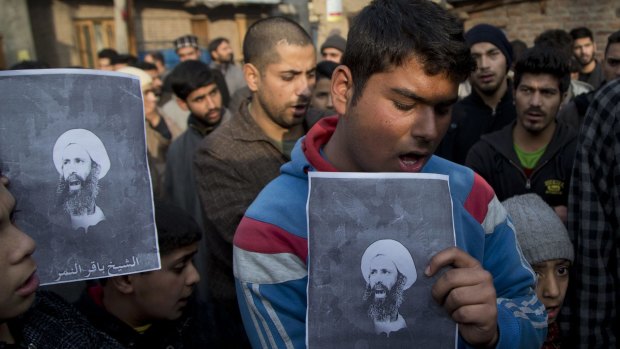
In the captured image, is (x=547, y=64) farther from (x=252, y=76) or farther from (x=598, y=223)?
(x=252, y=76)

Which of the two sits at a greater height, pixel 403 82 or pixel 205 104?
pixel 403 82

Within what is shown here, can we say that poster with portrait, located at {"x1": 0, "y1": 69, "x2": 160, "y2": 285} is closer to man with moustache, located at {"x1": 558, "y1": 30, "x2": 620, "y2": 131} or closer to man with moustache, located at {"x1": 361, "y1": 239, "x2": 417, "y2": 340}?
man with moustache, located at {"x1": 361, "y1": 239, "x2": 417, "y2": 340}

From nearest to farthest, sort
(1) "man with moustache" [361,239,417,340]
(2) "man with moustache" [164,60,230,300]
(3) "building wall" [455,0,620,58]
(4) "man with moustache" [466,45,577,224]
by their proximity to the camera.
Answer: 1. (1) "man with moustache" [361,239,417,340]
2. (4) "man with moustache" [466,45,577,224]
3. (2) "man with moustache" [164,60,230,300]
4. (3) "building wall" [455,0,620,58]

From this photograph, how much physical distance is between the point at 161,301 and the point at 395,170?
1.15 meters

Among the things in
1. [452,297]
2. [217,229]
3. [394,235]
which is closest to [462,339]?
[452,297]

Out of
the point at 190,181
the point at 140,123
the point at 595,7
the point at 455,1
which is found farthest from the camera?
the point at 455,1

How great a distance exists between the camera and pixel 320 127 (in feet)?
4.76

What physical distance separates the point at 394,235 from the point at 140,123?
73cm

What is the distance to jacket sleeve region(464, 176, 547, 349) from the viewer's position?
1237 mm

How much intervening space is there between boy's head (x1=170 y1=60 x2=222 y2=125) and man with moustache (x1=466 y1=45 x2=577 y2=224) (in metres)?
1.79

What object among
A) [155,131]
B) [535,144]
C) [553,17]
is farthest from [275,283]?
[553,17]

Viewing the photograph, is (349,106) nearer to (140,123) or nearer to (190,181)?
(140,123)

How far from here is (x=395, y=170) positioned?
1.23 m

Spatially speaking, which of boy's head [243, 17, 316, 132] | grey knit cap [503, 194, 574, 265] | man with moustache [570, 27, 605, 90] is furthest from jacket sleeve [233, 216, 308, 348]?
man with moustache [570, 27, 605, 90]
